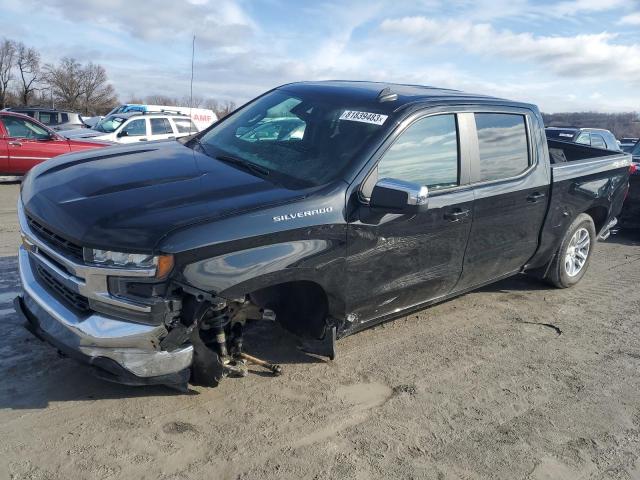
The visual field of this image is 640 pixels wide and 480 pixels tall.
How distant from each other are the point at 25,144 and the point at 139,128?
419 centimetres

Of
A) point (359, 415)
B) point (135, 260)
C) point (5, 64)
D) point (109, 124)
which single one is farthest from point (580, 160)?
point (5, 64)

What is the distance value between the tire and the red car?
29.9ft

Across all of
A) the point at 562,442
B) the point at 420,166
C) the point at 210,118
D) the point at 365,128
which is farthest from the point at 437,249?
the point at 210,118

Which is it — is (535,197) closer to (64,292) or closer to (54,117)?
(64,292)

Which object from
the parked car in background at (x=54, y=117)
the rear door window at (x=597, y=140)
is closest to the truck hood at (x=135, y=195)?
the rear door window at (x=597, y=140)

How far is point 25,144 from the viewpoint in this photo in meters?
11.5

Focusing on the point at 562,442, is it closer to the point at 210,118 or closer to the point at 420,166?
the point at 420,166

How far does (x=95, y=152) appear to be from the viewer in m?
4.21

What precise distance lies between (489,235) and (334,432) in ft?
7.19

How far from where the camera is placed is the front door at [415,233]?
363 centimetres

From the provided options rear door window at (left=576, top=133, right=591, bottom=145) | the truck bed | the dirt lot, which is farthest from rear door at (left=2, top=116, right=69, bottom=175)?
rear door window at (left=576, top=133, right=591, bottom=145)

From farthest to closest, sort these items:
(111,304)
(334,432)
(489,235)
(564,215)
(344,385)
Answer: (564,215), (489,235), (344,385), (334,432), (111,304)

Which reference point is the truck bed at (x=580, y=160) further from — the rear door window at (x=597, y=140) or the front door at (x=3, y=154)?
the front door at (x=3, y=154)

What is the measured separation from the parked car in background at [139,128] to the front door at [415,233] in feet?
37.8
